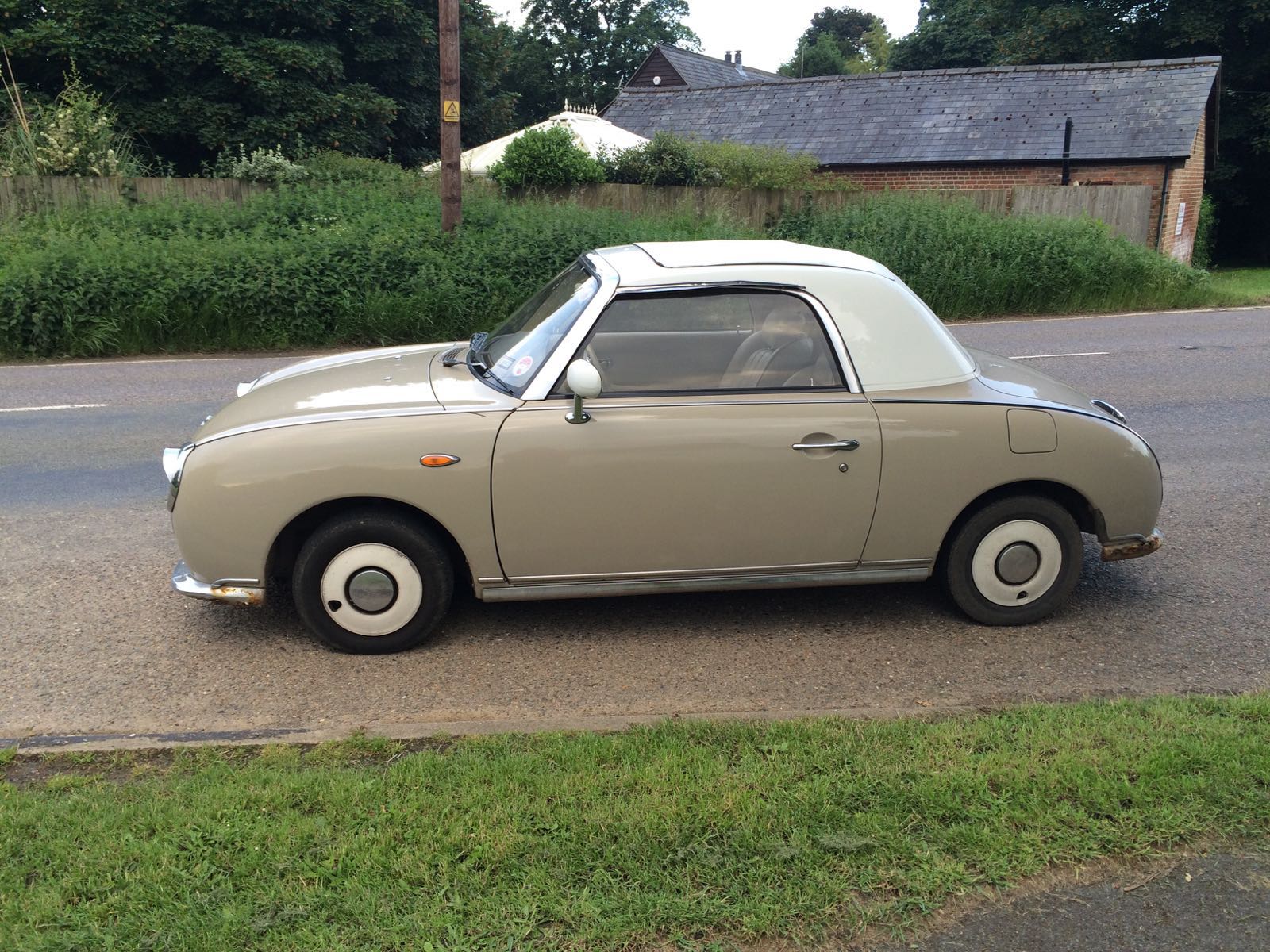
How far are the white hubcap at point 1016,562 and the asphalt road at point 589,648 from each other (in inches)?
7.5

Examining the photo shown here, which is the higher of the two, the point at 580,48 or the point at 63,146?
the point at 580,48

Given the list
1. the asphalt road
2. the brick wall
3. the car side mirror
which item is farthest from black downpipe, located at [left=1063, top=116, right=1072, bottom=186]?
the car side mirror

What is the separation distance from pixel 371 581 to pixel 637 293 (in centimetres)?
165

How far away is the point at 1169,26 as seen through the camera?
33875mm

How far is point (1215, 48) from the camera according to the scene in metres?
33.8

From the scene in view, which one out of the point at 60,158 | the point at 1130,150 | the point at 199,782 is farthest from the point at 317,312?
the point at 1130,150

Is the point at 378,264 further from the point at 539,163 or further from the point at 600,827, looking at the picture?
the point at 600,827

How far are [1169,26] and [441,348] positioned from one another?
35.7 metres

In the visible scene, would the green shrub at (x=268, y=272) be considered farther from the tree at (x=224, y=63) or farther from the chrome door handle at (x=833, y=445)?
the chrome door handle at (x=833, y=445)

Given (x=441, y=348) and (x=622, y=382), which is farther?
(x=441, y=348)

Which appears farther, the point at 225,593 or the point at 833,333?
the point at 833,333

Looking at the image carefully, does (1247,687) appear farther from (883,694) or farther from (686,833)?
(686,833)

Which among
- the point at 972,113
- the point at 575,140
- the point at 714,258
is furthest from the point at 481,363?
the point at 972,113

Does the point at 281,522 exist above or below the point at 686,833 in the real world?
above
